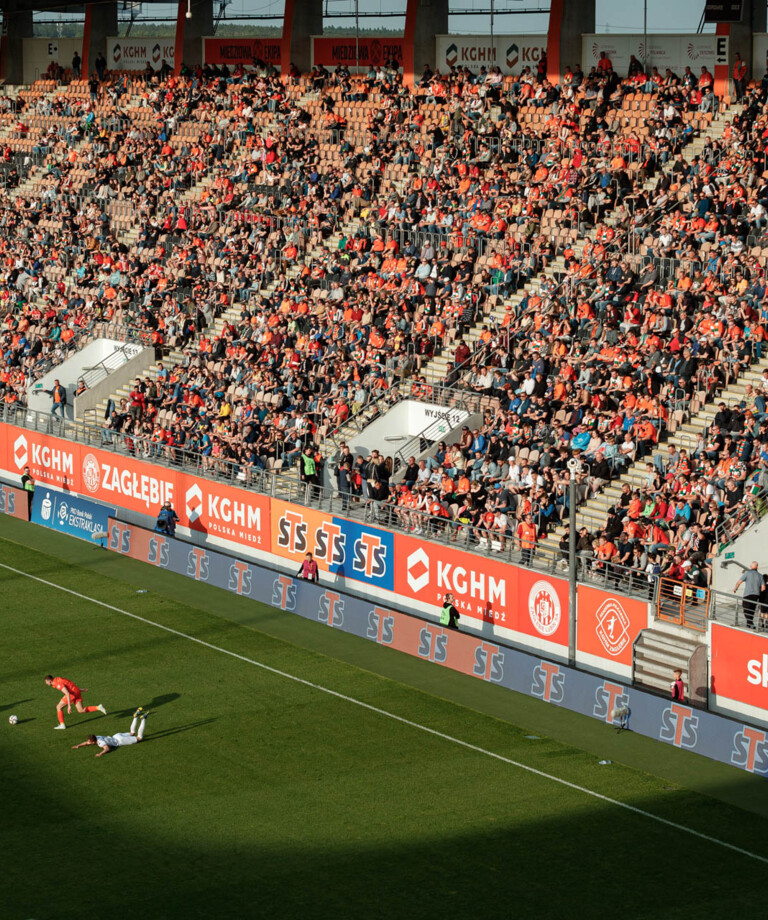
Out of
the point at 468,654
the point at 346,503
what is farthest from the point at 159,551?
the point at 468,654

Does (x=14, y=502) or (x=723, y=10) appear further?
(x=14, y=502)

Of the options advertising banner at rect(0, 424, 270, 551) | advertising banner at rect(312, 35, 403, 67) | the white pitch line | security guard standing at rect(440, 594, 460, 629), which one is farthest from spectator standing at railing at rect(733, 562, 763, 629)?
advertising banner at rect(312, 35, 403, 67)

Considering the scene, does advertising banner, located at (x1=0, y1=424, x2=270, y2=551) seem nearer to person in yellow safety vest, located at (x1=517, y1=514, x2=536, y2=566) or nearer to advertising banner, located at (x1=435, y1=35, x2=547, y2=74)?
person in yellow safety vest, located at (x1=517, y1=514, x2=536, y2=566)

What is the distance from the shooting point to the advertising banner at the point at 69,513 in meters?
37.6

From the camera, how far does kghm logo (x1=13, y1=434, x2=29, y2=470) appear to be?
1693 inches

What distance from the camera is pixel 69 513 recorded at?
3881 cm

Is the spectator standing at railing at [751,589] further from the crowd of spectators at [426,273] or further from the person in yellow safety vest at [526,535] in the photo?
the person in yellow safety vest at [526,535]

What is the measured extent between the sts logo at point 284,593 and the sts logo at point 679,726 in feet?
33.5

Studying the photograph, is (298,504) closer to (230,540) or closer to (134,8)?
(230,540)

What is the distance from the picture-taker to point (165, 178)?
5078cm

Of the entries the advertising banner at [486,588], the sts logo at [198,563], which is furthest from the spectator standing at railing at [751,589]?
the sts logo at [198,563]

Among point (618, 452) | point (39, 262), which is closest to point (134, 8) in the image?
point (39, 262)

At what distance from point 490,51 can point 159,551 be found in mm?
20481

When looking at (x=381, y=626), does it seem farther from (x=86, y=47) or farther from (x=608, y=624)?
(x=86, y=47)
